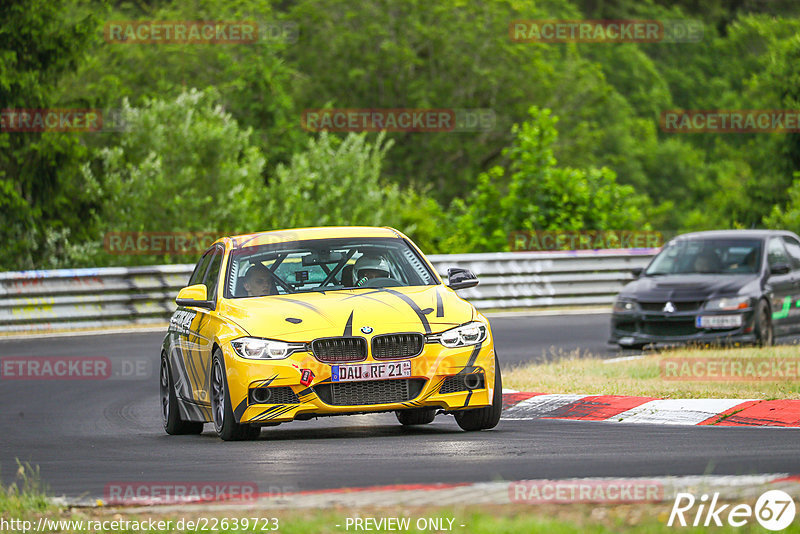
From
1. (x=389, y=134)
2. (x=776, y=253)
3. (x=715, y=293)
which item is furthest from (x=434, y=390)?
(x=389, y=134)

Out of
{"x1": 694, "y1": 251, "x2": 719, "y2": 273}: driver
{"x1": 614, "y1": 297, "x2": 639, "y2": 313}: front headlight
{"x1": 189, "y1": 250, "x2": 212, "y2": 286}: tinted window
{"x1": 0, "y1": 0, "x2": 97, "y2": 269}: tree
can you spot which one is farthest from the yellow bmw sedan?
{"x1": 0, "y1": 0, "x2": 97, "y2": 269}: tree

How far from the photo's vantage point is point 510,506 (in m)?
6.41

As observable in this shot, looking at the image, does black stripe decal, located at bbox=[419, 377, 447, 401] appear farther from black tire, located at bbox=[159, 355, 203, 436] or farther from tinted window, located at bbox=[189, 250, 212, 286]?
tinted window, located at bbox=[189, 250, 212, 286]

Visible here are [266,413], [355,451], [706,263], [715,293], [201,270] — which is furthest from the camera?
[706,263]

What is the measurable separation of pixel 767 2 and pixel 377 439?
298 feet

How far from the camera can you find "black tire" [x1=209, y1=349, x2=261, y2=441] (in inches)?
403

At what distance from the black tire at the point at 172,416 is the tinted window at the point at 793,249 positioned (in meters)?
10.3

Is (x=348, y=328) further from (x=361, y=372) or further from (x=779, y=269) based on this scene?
(x=779, y=269)

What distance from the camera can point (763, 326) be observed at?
59.4 feet

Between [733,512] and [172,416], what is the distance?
6.43 metres

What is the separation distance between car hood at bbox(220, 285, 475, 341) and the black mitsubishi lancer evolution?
7.95m

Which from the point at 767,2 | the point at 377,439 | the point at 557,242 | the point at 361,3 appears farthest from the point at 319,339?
the point at 767,2

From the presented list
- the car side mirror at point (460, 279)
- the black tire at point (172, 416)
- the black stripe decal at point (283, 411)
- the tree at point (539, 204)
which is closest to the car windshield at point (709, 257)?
the car side mirror at point (460, 279)

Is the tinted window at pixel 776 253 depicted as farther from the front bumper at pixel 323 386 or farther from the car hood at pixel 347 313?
the front bumper at pixel 323 386
